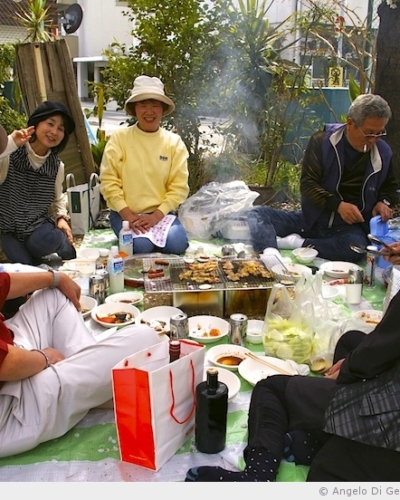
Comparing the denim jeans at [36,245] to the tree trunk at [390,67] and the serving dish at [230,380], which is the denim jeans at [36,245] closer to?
the serving dish at [230,380]

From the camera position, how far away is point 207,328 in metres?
3.03

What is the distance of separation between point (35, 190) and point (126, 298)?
4.50 feet

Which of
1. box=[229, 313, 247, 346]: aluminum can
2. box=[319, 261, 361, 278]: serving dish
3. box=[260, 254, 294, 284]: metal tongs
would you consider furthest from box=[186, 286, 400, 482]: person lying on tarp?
box=[319, 261, 361, 278]: serving dish

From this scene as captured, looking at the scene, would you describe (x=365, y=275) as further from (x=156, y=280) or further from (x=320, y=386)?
(x=320, y=386)

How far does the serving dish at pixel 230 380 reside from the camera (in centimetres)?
237

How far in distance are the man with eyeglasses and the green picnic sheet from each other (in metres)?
2.44

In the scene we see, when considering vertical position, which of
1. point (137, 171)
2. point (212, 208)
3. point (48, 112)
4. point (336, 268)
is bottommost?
point (336, 268)

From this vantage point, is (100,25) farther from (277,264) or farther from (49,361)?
(49,361)

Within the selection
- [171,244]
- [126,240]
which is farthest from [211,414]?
[171,244]

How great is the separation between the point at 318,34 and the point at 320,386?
6.26m

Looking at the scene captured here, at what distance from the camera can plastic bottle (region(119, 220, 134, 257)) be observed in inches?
163

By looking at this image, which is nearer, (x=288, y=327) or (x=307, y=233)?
(x=288, y=327)

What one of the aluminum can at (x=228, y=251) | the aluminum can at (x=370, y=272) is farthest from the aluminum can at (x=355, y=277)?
the aluminum can at (x=228, y=251)

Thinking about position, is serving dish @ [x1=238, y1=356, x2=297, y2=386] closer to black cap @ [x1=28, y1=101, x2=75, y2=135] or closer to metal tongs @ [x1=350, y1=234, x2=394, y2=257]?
metal tongs @ [x1=350, y1=234, x2=394, y2=257]
